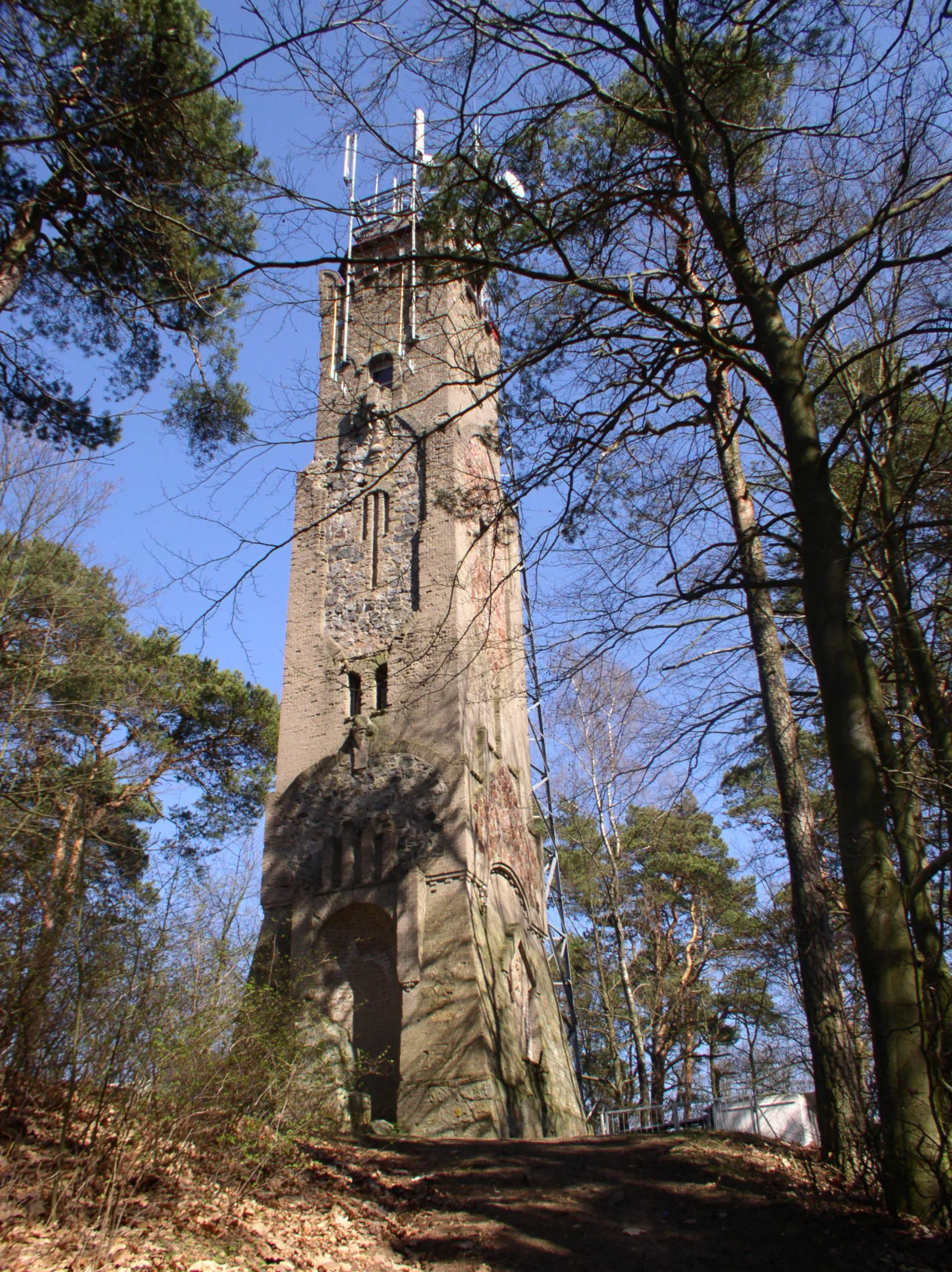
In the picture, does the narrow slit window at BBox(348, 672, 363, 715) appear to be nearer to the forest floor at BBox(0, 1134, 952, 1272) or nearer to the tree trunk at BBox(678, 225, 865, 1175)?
the tree trunk at BBox(678, 225, 865, 1175)

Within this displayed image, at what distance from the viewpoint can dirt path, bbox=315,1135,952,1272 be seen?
15.3 ft

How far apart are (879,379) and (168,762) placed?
46.6 feet

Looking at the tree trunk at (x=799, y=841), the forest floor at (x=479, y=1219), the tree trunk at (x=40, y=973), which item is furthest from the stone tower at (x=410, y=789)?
the tree trunk at (x=40, y=973)

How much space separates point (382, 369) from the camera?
18172mm

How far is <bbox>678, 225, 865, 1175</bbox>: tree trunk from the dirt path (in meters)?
0.42

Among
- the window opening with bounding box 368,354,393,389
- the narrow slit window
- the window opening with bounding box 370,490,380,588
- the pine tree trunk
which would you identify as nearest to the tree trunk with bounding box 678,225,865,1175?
the pine tree trunk

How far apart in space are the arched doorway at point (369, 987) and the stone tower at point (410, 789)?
25 mm

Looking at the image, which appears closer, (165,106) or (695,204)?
(695,204)

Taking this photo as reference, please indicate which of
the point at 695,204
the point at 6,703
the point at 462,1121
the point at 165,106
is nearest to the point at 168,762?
the point at 6,703

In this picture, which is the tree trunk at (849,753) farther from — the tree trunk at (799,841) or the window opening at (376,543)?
the window opening at (376,543)

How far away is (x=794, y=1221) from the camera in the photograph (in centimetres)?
514

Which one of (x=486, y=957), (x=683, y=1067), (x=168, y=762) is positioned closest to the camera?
(x=486, y=957)

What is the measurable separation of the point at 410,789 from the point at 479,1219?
7913 mm

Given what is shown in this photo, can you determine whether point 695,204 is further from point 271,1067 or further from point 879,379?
point 271,1067
